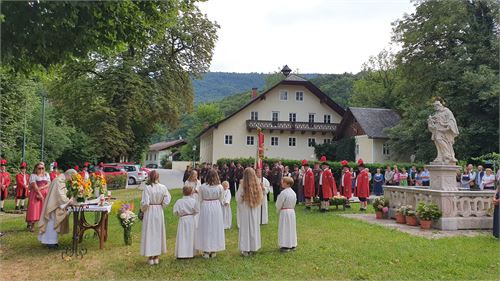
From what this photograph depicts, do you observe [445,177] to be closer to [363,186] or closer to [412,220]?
[412,220]

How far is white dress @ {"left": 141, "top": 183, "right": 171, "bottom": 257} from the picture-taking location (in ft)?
28.1

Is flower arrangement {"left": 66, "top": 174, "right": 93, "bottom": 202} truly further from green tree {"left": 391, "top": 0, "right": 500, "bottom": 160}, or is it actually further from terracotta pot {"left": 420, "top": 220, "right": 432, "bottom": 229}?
green tree {"left": 391, "top": 0, "right": 500, "bottom": 160}

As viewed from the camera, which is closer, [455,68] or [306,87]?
[455,68]

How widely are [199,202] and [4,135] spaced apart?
723 inches

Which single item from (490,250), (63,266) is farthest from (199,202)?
(490,250)

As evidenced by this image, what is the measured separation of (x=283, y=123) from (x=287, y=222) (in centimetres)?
3800

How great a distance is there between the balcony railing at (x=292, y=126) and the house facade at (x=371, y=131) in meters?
2.45

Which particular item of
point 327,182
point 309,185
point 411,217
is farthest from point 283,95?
point 411,217

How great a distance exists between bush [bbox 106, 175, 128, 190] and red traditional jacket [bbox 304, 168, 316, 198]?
15.8 m

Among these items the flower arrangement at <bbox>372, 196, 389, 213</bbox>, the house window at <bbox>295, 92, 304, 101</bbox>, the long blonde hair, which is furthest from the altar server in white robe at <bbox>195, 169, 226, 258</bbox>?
the house window at <bbox>295, 92, 304, 101</bbox>

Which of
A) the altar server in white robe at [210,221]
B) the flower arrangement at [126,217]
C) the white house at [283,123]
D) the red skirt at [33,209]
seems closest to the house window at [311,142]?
the white house at [283,123]

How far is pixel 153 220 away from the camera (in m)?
8.73

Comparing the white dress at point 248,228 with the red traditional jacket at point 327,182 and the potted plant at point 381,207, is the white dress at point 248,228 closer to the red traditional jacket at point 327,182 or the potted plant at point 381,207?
the potted plant at point 381,207

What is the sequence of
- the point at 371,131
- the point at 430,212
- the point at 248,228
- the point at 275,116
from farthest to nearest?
the point at 275,116
the point at 371,131
the point at 430,212
the point at 248,228
